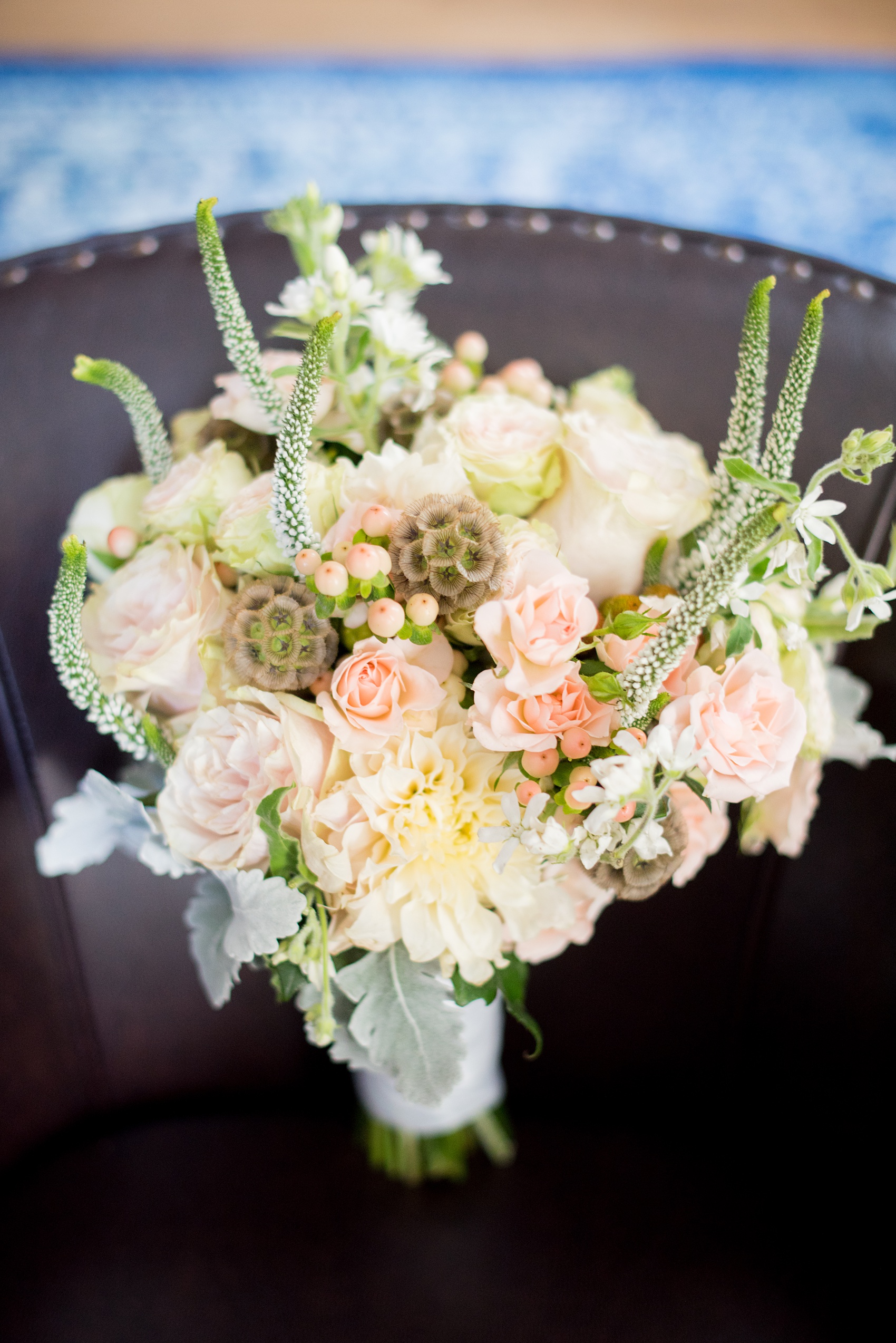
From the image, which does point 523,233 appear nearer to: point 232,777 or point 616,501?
point 616,501

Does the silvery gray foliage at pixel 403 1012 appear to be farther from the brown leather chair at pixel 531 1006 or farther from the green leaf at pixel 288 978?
the brown leather chair at pixel 531 1006

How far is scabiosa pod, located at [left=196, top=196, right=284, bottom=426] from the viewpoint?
1.49 ft

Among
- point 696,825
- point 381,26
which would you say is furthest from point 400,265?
point 381,26

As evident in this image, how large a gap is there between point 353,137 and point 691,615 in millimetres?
1123

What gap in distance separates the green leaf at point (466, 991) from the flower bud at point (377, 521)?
0.86ft

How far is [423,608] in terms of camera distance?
0.44 m

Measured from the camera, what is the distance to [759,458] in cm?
56

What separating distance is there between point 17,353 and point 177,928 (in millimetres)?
494

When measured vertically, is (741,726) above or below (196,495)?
below

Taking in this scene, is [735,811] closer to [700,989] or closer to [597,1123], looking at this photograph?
[700,989]

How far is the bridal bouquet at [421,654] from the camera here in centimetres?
44

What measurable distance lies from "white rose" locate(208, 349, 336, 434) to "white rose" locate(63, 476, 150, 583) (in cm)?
8

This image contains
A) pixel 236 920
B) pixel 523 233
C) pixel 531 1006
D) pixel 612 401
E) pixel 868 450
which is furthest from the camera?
pixel 531 1006

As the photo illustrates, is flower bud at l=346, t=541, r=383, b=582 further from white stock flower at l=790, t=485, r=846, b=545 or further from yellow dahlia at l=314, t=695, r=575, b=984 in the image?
white stock flower at l=790, t=485, r=846, b=545
